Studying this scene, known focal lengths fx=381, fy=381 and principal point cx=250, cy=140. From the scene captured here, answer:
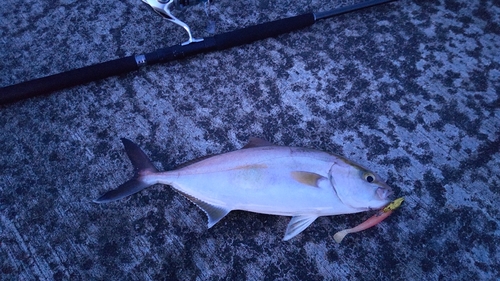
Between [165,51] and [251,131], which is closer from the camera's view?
[251,131]

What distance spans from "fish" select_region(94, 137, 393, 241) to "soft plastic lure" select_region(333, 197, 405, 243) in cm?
10

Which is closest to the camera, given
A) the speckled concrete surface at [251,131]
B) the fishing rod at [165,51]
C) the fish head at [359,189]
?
the fish head at [359,189]

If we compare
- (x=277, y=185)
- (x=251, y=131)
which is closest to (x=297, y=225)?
(x=277, y=185)

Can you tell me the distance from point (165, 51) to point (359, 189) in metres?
1.46

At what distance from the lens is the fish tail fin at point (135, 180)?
71.7 inches

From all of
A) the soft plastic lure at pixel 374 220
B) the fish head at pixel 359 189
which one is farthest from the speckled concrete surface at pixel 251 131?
the fish head at pixel 359 189

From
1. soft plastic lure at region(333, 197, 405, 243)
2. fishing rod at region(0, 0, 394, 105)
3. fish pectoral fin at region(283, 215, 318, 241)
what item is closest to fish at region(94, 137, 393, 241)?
fish pectoral fin at region(283, 215, 318, 241)

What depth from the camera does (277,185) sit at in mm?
1725

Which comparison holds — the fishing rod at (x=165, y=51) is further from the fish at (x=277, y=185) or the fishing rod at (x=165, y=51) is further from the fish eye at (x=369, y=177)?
the fish eye at (x=369, y=177)

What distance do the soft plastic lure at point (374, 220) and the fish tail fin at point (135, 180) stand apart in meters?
0.93

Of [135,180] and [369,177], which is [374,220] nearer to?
[369,177]

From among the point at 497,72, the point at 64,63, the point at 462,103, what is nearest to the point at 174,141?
the point at 64,63

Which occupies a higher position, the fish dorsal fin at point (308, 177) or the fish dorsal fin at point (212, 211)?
the fish dorsal fin at point (308, 177)

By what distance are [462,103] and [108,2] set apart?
8.13 feet
